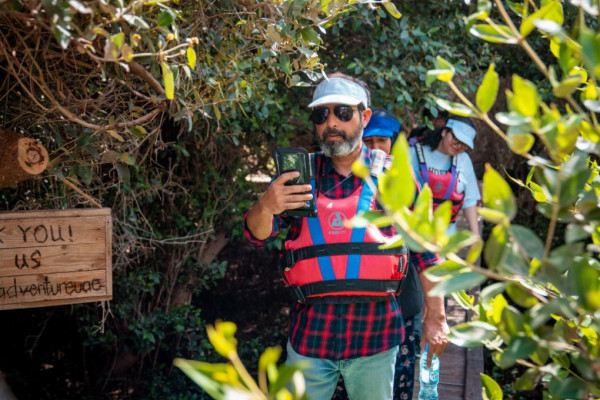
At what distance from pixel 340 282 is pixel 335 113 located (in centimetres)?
78

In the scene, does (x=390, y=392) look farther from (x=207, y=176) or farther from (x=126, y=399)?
(x=126, y=399)

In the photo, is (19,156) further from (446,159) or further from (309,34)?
(446,159)

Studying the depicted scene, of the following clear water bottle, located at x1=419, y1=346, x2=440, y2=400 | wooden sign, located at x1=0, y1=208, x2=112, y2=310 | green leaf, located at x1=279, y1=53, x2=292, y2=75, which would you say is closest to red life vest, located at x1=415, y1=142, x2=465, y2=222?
clear water bottle, located at x1=419, y1=346, x2=440, y2=400

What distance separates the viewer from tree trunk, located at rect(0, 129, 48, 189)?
2281 mm

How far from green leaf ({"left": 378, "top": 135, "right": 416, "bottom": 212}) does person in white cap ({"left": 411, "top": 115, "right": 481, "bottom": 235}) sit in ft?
10.6

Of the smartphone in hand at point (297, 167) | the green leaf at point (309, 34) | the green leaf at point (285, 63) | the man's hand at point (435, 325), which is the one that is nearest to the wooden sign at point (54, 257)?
the smartphone in hand at point (297, 167)

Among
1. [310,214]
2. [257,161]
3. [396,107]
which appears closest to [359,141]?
[310,214]

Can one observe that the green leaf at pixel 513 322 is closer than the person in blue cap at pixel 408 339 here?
Yes

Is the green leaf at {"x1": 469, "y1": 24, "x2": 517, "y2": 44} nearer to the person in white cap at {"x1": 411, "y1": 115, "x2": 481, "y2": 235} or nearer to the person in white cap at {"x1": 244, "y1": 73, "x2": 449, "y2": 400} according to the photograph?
the person in white cap at {"x1": 244, "y1": 73, "x2": 449, "y2": 400}

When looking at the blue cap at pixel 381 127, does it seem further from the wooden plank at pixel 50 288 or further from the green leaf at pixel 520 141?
the green leaf at pixel 520 141

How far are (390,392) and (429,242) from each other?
1964mm

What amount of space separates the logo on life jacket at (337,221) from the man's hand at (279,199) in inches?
6.1

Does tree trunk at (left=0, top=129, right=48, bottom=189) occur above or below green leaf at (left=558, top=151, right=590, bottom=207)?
below

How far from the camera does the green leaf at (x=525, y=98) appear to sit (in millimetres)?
1142
